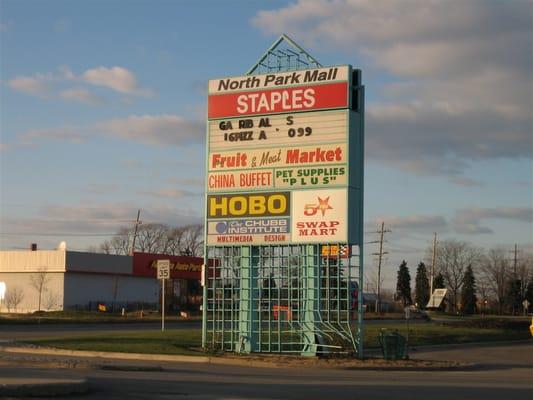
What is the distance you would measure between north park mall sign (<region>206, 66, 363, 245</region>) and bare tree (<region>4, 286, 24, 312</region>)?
150 ft

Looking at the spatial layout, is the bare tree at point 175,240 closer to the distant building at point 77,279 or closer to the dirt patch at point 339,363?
the distant building at point 77,279

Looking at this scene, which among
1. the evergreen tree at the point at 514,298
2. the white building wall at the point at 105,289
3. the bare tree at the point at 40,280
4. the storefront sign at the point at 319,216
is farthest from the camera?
the evergreen tree at the point at 514,298

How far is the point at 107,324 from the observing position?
51219mm

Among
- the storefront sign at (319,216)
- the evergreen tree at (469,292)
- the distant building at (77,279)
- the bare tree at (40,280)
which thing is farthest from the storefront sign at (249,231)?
the evergreen tree at (469,292)

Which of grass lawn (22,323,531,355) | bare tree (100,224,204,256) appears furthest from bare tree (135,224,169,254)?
grass lawn (22,323,531,355)

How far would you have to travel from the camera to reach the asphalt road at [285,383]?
16062 millimetres

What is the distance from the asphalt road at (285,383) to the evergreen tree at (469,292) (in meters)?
91.2

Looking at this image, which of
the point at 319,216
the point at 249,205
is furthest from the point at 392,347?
the point at 249,205

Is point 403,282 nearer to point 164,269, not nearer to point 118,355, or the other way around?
point 164,269

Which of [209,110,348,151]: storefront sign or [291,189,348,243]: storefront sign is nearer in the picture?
[291,189,348,243]: storefront sign

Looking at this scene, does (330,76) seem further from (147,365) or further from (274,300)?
(147,365)

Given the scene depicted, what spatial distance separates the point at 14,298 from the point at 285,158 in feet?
161

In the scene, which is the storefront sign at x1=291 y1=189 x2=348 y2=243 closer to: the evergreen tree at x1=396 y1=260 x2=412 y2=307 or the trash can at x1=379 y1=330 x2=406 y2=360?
the trash can at x1=379 y1=330 x2=406 y2=360

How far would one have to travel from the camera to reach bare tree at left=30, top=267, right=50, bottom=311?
68375 mm
